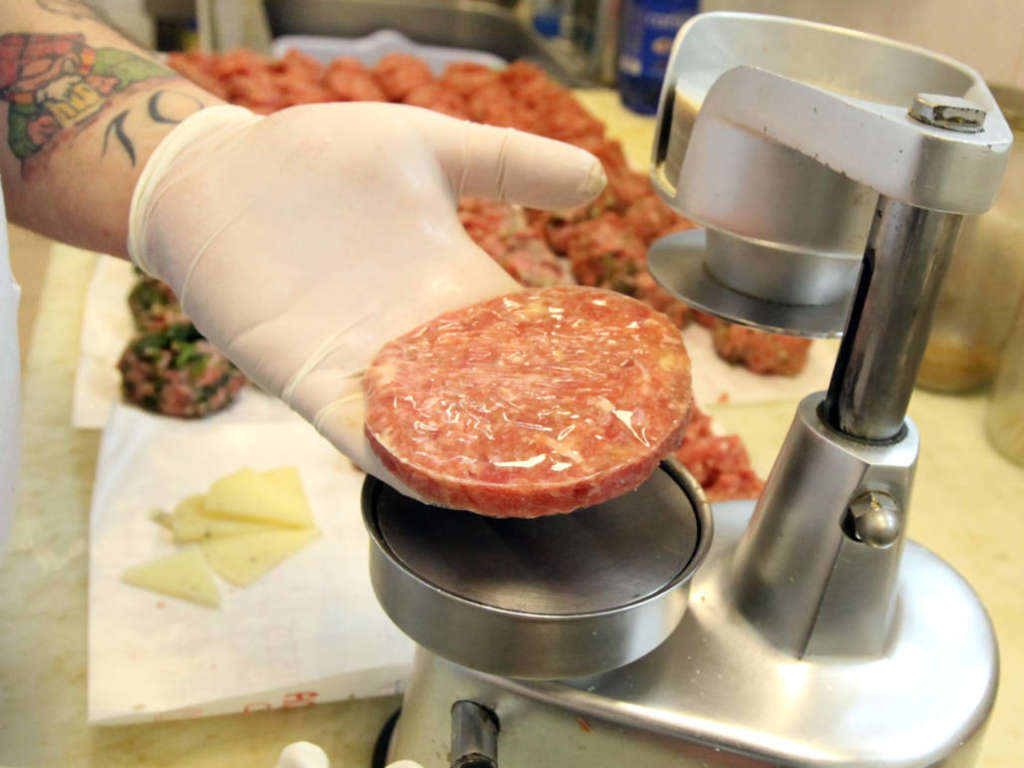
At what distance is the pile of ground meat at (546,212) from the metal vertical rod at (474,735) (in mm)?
690

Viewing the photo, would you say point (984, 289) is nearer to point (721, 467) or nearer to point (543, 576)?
point (721, 467)

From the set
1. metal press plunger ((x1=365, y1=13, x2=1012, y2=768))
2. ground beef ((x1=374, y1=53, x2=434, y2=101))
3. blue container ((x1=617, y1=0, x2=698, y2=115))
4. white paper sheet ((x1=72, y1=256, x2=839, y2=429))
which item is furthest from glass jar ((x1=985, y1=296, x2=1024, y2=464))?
ground beef ((x1=374, y1=53, x2=434, y2=101))


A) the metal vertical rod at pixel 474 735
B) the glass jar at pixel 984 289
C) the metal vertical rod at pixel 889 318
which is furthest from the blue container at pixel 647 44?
the metal vertical rod at pixel 474 735

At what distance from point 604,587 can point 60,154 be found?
83 centimetres

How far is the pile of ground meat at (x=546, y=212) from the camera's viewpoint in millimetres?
1794

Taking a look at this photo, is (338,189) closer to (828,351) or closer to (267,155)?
(267,155)

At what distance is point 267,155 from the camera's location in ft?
3.37

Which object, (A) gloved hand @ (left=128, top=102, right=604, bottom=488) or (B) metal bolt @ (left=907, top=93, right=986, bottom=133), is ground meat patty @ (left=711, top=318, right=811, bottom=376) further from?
(B) metal bolt @ (left=907, top=93, right=986, bottom=133)

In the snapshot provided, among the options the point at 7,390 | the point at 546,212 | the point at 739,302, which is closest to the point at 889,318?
the point at 739,302

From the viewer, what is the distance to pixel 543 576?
0.73 meters

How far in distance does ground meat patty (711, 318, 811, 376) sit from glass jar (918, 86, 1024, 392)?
235mm

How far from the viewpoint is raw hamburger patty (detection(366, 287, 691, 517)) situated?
695 mm

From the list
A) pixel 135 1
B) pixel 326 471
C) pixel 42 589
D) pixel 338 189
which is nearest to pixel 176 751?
pixel 42 589

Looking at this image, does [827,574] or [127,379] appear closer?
[827,574]
